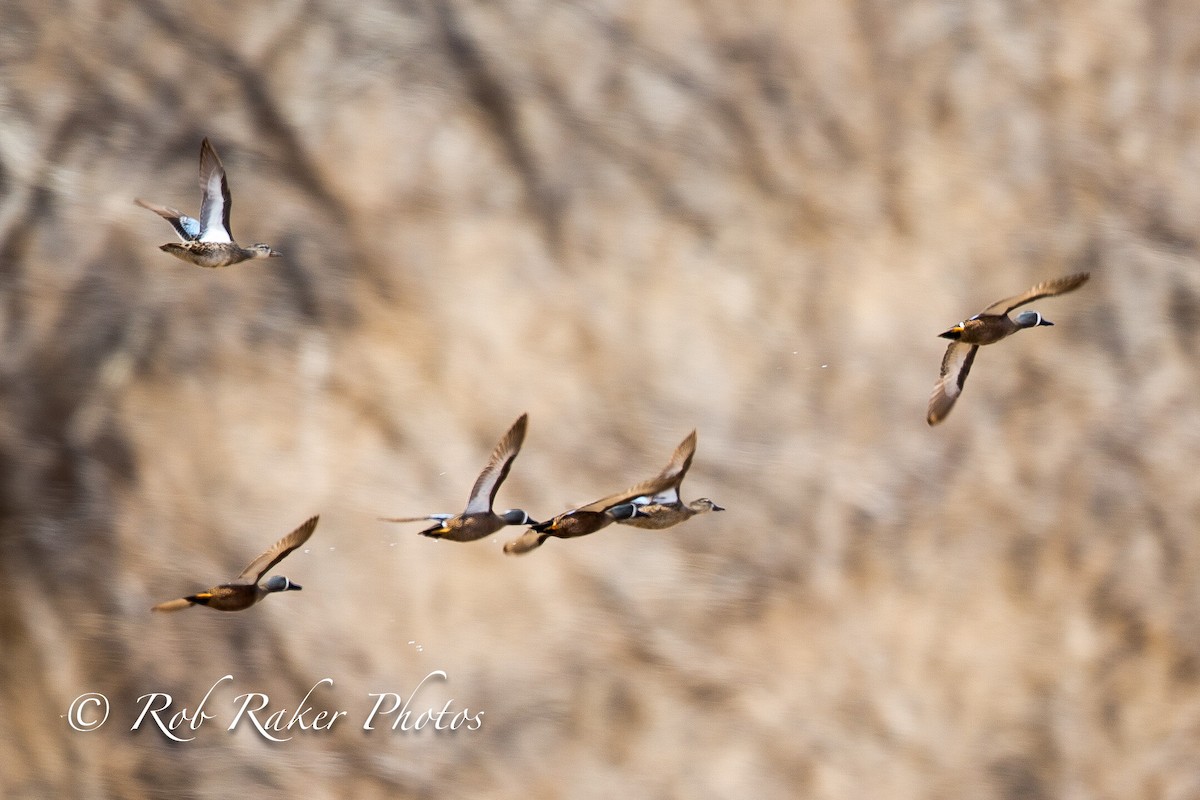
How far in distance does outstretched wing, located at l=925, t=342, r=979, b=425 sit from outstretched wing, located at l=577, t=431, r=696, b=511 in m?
0.51

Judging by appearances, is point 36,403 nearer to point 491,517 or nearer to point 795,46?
point 491,517

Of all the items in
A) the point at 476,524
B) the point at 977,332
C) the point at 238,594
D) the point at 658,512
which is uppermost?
the point at 977,332

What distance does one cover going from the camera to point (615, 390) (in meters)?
2.99

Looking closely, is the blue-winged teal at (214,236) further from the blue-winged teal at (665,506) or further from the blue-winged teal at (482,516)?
the blue-winged teal at (665,506)

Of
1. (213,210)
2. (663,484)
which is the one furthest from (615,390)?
(213,210)

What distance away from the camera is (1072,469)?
3.07 metres

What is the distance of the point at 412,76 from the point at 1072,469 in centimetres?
181

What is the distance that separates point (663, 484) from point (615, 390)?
2.49ft

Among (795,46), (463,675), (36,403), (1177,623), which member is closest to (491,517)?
(463,675)

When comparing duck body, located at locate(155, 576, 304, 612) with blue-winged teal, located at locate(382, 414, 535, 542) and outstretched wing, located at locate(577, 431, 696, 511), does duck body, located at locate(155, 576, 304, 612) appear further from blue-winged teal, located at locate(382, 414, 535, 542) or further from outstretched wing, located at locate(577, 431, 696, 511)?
outstretched wing, located at locate(577, 431, 696, 511)

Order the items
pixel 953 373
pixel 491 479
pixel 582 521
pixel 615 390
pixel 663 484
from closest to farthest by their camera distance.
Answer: pixel 663 484 < pixel 582 521 < pixel 491 479 < pixel 953 373 < pixel 615 390

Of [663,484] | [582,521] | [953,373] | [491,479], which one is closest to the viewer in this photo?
[663,484]

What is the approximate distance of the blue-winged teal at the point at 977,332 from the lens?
2.08 metres

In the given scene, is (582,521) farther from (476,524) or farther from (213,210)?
(213,210)
